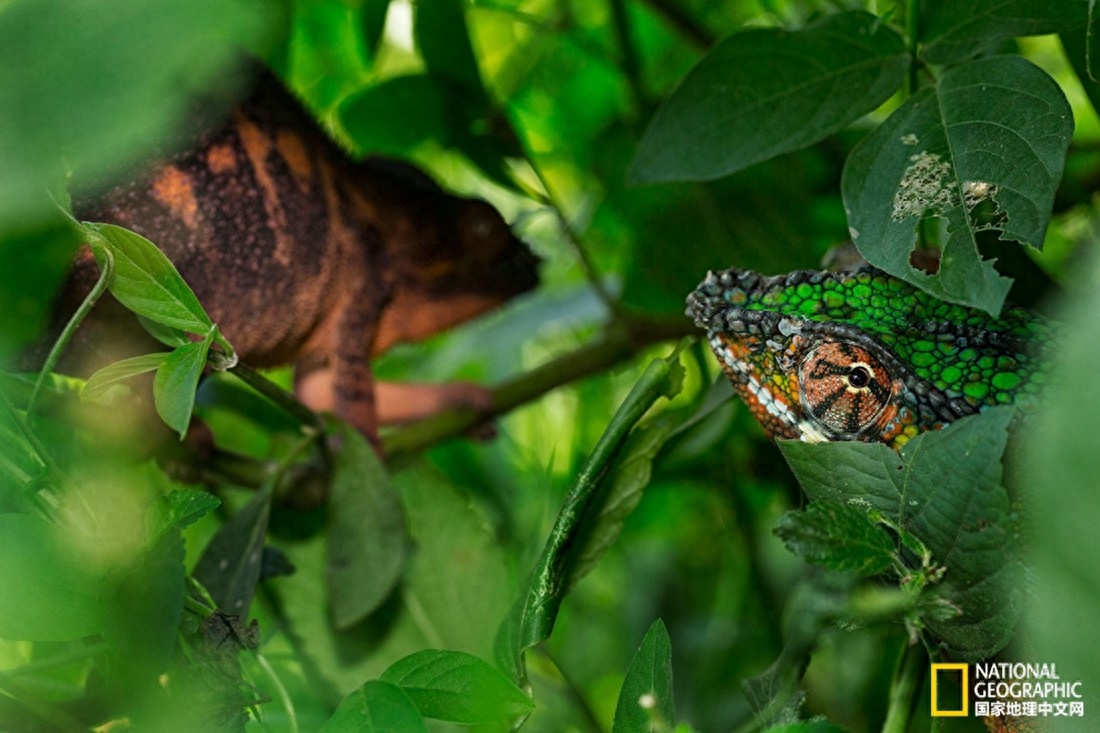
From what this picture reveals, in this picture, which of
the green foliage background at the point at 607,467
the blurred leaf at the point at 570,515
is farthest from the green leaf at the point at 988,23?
the blurred leaf at the point at 570,515

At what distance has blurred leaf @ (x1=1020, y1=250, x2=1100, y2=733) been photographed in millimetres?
439

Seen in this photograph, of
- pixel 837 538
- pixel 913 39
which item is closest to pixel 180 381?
pixel 837 538

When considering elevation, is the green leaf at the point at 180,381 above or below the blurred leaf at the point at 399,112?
above

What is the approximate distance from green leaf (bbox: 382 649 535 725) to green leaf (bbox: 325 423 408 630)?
0.38m

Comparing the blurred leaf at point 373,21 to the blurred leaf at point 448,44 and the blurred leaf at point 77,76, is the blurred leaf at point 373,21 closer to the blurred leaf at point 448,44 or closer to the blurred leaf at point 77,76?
the blurred leaf at point 448,44

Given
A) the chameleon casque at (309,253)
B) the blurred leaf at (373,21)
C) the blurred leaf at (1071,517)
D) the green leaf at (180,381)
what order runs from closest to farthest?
the blurred leaf at (1071,517)
the green leaf at (180,381)
the chameleon casque at (309,253)
the blurred leaf at (373,21)

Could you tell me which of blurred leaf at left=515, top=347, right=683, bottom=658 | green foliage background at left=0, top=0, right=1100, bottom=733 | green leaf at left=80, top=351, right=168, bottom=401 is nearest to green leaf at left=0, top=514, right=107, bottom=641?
green foliage background at left=0, top=0, right=1100, bottom=733

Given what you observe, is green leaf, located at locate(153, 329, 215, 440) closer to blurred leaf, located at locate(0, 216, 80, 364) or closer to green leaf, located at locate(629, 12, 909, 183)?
blurred leaf, located at locate(0, 216, 80, 364)

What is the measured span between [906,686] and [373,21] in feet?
3.07

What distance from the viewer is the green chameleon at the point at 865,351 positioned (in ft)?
2.65

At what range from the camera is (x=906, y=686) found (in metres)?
0.79

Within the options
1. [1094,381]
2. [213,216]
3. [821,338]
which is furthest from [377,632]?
[1094,381]

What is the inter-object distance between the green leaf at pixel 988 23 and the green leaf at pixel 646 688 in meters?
0.53

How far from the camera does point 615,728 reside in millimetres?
673
